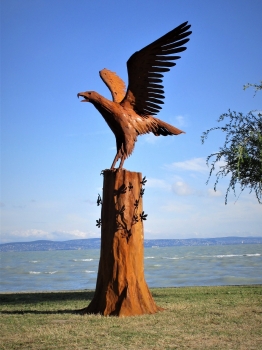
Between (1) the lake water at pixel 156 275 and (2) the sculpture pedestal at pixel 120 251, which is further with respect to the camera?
(1) the lake water at pixel 156 275

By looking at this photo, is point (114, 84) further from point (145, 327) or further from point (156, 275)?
point (156, 275)

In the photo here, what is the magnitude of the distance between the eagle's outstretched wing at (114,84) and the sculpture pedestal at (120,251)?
1.76 meters

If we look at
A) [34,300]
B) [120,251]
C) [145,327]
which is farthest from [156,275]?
[145,327]

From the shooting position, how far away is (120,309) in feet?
26.0

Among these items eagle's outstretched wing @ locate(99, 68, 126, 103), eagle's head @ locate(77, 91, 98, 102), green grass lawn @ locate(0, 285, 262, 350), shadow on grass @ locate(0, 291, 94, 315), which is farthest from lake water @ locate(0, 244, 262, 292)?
eagle's head @ locate(77, 91, 98, 102)

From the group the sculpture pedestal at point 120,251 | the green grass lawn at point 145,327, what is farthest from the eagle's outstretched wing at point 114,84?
the green grass lawn at point 145,327

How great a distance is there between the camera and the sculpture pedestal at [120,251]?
8102mm

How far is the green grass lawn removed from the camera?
19.5 ft

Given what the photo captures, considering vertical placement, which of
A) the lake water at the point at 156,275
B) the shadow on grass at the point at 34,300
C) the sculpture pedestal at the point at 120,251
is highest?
the sculpture pedestal at the point at 120,251

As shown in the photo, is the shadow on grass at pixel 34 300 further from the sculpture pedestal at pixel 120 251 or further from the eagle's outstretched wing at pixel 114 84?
the eagle's outstretched wing at pixel 114 84

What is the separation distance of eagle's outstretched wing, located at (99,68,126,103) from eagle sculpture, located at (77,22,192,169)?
0.50 m

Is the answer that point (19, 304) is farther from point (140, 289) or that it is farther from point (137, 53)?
point (137, 53)

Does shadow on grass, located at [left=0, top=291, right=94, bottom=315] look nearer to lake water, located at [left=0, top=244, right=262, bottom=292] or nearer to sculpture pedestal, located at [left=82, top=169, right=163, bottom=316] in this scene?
sculpture pedestal, located at [left=82, top=169, right=163, bottom=316]

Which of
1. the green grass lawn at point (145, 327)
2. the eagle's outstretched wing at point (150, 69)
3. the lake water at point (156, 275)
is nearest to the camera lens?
the green grass lawn at point (145, 327)
